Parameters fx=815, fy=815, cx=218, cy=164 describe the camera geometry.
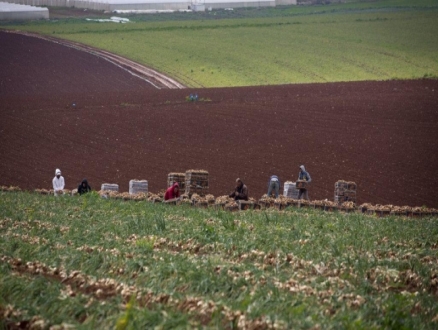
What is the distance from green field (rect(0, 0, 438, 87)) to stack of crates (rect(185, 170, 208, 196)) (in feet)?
103

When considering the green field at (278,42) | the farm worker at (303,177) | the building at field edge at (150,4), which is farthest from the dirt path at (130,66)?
the farm worker at (303,177)

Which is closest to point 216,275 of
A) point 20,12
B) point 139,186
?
point 139,186

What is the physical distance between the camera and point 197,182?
88.2ft

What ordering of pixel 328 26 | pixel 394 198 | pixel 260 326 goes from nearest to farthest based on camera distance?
1. pixel 260 326
2. pixel 394 198
3. pixel 328 26

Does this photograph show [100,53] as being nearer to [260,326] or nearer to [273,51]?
[273,51]

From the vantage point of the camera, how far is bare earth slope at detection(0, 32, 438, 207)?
33031 mm

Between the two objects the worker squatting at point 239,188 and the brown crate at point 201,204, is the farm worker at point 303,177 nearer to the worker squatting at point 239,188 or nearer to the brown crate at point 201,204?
the worker squatting at point 239,188

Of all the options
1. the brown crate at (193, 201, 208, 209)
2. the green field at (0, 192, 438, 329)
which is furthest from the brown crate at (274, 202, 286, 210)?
the green field at (0, 192, 438, 329)

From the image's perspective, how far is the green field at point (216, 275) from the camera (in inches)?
320

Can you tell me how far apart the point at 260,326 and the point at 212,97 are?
4386 cm

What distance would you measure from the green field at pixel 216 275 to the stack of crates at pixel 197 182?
1107 cm

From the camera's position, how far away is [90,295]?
901 cm

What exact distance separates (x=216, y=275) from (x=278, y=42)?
64379mm

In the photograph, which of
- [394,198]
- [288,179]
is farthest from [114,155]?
[394,198]
